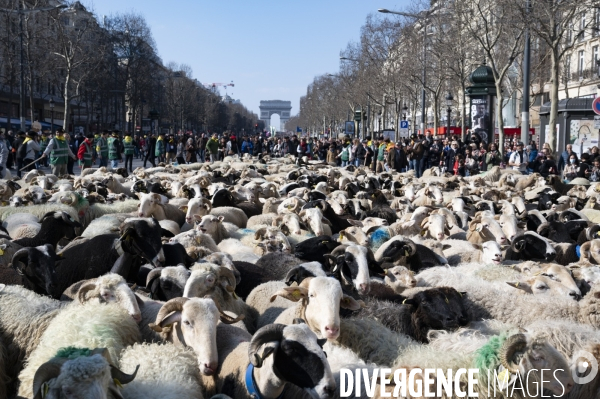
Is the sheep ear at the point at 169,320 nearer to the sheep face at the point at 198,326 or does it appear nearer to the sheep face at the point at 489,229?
the sheep face at the point at 198,326

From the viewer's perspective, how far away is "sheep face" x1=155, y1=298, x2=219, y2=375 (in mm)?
4570

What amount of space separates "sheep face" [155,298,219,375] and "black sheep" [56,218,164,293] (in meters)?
1.95

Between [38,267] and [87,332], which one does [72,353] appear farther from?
[38,267]

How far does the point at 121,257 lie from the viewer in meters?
6.98

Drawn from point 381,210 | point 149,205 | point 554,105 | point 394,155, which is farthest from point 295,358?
point 394,155

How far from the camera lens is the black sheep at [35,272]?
6.39 meters

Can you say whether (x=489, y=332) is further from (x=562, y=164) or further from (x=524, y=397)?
(x=562, y=164)

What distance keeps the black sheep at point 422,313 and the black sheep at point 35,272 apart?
9.71 ft

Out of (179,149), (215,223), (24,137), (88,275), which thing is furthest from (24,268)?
(179,149)

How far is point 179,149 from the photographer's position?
30750 millimetres

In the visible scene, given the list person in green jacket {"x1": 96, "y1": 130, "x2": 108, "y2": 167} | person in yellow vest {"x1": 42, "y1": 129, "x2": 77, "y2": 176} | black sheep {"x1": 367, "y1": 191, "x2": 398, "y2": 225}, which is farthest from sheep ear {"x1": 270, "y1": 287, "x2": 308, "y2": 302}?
person in green jacket {"x1": 96, "y1": 130, "x2": 108, "y2": 167}

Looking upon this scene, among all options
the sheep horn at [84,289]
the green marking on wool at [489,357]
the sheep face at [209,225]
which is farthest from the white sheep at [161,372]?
the sheep face at [209,225]

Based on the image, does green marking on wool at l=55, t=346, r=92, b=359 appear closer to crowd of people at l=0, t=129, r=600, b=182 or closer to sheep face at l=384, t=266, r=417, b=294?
sheep face at l=384, t=266, r=417, b=294

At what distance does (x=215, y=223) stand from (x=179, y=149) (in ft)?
71.4
